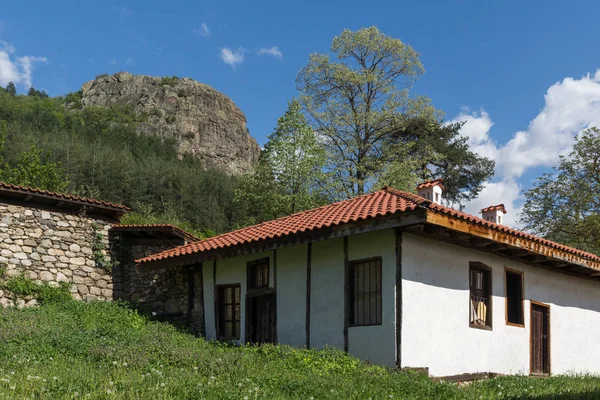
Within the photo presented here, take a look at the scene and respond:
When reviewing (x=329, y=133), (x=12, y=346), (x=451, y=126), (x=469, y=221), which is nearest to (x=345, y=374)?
(x=469, y=221)

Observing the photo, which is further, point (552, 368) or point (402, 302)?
point (552, 368)

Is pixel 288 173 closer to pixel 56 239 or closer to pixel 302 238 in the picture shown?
pixel 56 239

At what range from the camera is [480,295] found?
1385cm

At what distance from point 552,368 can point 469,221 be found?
5.60 metres

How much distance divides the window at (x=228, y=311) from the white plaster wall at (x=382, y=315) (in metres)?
4.19

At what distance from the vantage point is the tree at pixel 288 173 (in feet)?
91.0

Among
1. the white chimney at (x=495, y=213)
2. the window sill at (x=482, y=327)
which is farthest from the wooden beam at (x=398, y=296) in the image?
the white chimney at (x=495, y=213)

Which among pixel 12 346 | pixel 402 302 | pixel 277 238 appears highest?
pixel 277 238

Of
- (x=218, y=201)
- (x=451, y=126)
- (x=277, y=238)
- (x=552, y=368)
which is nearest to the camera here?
(x=277, y=238)

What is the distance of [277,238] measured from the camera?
44.8 feet

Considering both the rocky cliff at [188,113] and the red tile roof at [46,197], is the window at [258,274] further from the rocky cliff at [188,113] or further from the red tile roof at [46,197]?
the rocky cliff at [188,113]

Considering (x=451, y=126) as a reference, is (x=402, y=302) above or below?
below

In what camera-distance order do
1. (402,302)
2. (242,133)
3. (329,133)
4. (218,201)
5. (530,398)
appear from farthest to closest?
(242,133) → (218,201) → (329,133) → (402,302) → (530,398)

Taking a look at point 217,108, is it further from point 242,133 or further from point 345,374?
point 345,374
